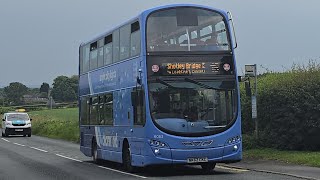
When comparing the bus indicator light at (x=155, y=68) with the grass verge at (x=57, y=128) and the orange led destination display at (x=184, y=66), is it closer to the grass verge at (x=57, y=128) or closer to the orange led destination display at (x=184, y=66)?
the orange led destination display at (x=184, y=66)

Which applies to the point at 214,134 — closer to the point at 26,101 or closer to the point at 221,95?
the point at 221,95

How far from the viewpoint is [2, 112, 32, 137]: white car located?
47281 millimetres

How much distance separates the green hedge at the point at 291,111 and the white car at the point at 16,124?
2948 centimetres

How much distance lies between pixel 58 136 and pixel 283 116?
1131 inches

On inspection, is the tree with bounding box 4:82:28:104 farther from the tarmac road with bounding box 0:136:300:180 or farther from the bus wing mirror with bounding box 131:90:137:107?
the bus wing mirror with bounding box 131:90:137:107

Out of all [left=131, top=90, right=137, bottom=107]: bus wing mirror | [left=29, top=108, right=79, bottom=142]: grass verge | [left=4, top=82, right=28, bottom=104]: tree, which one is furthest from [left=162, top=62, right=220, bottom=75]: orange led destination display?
[left=4, top=82, right=28, bottom=104]: tree

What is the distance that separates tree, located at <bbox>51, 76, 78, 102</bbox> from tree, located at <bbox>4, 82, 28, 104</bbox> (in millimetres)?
10695

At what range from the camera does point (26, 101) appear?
121 m

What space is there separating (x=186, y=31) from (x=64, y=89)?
98.3 metres

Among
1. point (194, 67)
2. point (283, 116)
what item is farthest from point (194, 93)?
point (283, 116)

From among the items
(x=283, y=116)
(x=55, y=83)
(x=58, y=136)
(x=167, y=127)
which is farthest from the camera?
(x=55, y=83)

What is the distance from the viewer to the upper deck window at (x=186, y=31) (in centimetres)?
1558

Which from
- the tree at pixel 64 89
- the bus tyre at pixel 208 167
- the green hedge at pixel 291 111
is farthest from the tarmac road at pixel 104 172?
the tree at pixel 64 89

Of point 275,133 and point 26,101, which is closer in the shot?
point 275,133
